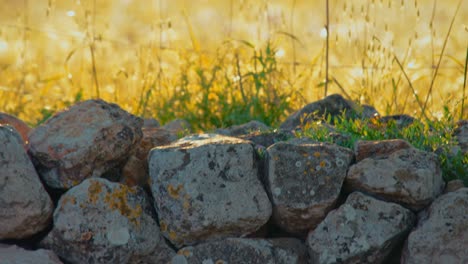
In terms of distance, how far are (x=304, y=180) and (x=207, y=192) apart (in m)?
0.42

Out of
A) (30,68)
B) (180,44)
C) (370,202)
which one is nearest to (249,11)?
(180,44)

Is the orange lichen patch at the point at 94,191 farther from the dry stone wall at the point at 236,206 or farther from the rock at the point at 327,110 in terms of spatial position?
the rock at the point at 327,110

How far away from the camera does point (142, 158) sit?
408 cm

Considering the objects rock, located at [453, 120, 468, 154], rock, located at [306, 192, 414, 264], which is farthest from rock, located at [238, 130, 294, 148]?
rock, located at [453, 120, 468, 154]

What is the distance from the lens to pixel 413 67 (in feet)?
18.0

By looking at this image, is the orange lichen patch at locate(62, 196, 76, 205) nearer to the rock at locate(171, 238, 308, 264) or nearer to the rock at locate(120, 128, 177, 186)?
the rock at locate(120, 128, 177, 186)

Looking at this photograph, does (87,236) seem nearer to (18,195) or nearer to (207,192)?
(18,195)

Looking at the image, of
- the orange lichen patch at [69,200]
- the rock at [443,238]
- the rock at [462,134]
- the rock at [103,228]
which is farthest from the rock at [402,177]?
the orange lichen patch at [69,200]

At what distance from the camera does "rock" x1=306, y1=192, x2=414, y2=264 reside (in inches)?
137

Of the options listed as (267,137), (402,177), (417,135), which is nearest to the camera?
(402,177)

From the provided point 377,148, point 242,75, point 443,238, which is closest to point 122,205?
point 377,148

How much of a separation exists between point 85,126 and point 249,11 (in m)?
3.41

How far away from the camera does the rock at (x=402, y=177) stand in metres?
3.56

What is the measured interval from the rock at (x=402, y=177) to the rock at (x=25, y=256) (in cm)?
134
